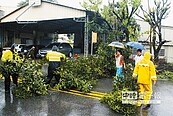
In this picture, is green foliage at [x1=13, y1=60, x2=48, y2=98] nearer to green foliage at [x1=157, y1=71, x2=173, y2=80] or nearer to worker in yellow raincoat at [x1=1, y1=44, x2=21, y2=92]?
worker in yellow raincoat at [x1=1, y1=44, x2=21, y2=92]

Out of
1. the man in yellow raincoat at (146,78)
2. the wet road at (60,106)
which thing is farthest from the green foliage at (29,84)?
the man in yellow raincoat at (146,78)

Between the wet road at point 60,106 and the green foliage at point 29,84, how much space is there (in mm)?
250

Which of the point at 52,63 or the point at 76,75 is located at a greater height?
the point at 52,63

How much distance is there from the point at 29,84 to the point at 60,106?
5.47 feet

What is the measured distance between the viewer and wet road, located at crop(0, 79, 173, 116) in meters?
6.31

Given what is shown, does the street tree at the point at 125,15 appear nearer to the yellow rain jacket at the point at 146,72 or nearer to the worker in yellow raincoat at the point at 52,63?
the worker in yellow raincoat at the point at 52,63

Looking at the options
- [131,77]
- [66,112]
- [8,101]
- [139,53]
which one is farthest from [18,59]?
[139,53]

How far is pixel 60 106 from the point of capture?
6.89 meters

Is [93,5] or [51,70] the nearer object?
[51,70]

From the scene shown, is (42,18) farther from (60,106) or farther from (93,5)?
(60,106)

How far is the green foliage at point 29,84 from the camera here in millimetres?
7850

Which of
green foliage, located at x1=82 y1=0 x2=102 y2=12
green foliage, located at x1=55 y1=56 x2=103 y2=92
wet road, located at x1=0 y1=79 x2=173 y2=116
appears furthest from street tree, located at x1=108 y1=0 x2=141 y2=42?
wet road, located at x1=0 y1=79 x2=173 y2=116

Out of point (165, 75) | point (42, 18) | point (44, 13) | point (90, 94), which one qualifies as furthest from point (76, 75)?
point (42, 18)

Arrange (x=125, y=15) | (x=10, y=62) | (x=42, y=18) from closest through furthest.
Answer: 1. (x=10, y=62)
2. (x=125, y=15)
3. (x=42, y=18)
